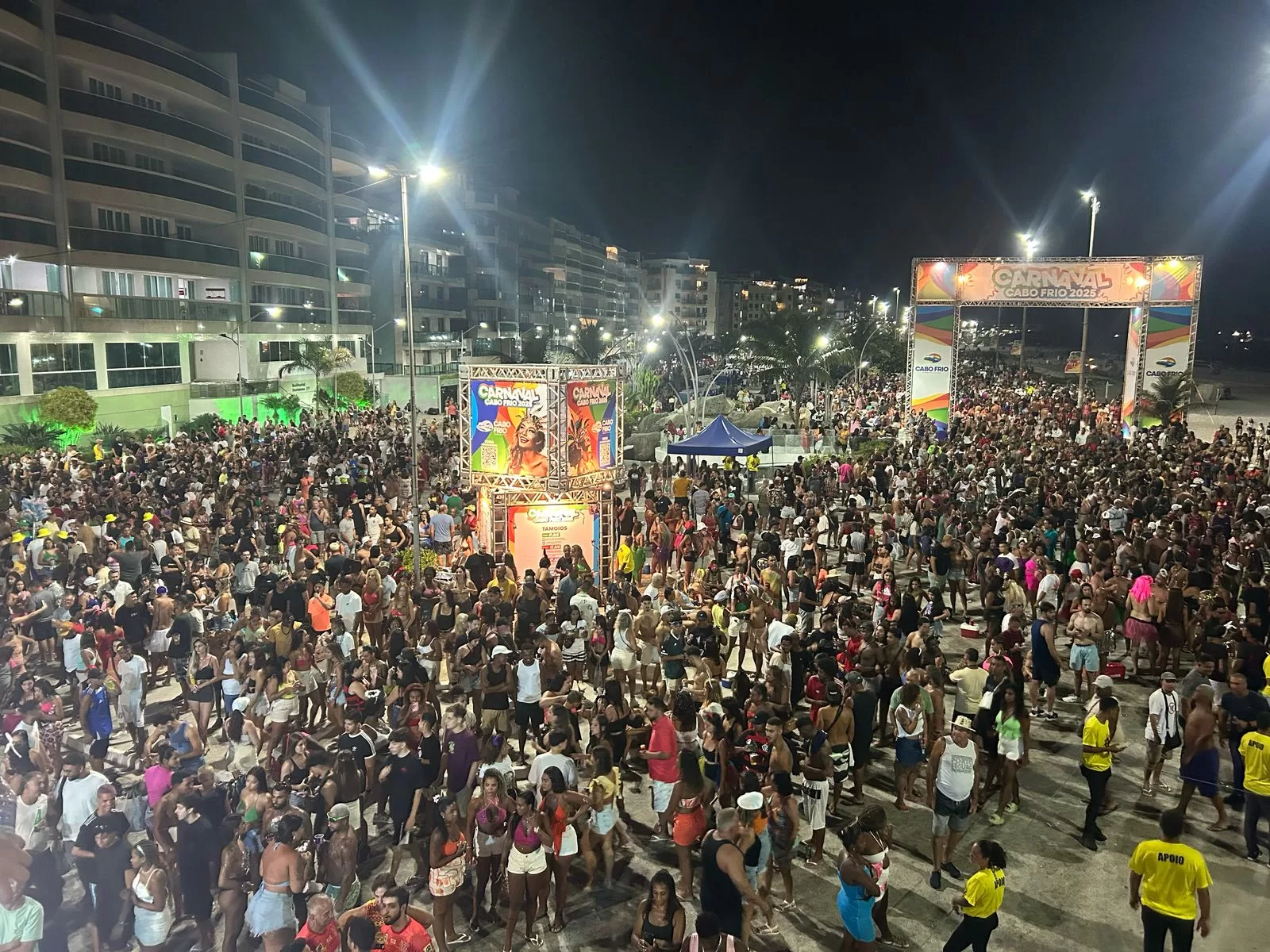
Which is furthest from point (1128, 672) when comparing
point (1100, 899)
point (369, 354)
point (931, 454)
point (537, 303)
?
point (537, 303)

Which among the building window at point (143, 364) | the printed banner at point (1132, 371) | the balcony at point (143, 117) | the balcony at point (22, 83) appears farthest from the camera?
the building window at point (143, 364)

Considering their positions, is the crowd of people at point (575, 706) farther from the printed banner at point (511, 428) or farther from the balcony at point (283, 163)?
the balcony at point (283, 163)

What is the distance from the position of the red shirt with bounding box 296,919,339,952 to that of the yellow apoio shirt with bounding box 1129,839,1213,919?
17.1ft

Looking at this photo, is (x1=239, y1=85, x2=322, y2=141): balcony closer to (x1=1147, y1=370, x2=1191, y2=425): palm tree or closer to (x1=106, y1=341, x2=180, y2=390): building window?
(x1=106, y1=341, x2=180, y2=390): building window

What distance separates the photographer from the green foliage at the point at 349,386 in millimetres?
44969

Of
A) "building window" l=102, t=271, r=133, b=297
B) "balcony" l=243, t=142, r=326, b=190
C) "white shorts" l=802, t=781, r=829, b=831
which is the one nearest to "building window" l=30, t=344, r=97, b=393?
"building window" l=102, t=271, r=133, b=297

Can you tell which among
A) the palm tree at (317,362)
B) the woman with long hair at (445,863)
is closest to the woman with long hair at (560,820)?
the woman with long hair at (445,863)

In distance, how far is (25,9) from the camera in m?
35.3

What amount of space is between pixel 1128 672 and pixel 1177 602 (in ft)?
4.16

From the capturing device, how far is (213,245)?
46031 millimetres

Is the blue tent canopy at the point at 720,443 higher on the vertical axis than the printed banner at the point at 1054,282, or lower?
lower

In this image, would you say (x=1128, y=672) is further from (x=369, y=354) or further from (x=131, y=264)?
(x=369, y=354)

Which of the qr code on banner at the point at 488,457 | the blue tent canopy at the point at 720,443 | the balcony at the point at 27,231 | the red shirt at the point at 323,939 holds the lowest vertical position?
the red shirt at the point at 323,939

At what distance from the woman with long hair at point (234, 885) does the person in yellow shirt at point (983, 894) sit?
4.79 meters
